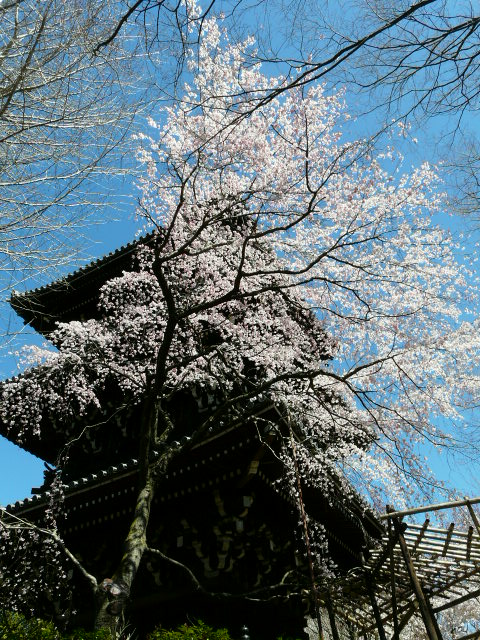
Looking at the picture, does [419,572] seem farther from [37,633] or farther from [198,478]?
[37,633]

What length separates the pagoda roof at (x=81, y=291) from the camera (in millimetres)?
12445

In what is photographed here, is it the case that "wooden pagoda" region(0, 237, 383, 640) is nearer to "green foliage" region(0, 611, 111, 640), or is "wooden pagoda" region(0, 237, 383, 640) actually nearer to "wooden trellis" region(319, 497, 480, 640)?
"wooden trellis" region(319, 497, 480, 640)

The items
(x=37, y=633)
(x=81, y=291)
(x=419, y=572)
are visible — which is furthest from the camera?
(x=81, y=291)

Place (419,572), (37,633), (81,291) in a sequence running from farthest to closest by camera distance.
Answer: (81,291) < (419,572) < (37,633)

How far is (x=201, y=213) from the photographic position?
10.5 meters

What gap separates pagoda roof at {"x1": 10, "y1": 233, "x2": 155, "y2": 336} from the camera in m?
12.4

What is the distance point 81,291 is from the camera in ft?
43.2

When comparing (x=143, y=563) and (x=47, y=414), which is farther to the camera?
(x=47, y=414)

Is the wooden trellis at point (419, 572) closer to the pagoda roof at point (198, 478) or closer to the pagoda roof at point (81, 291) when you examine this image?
the pagoda roof at point (198, 478)

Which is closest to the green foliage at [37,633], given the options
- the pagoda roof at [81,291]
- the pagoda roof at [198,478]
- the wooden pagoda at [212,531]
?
the pagoda roof at [198,478]

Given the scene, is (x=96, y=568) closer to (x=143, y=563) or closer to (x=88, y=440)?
(x=143, y=563)

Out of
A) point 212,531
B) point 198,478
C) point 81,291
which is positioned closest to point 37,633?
point 198,478

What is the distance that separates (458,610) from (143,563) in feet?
55.3

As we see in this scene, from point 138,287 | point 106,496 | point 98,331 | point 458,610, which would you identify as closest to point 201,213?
point 138,287
